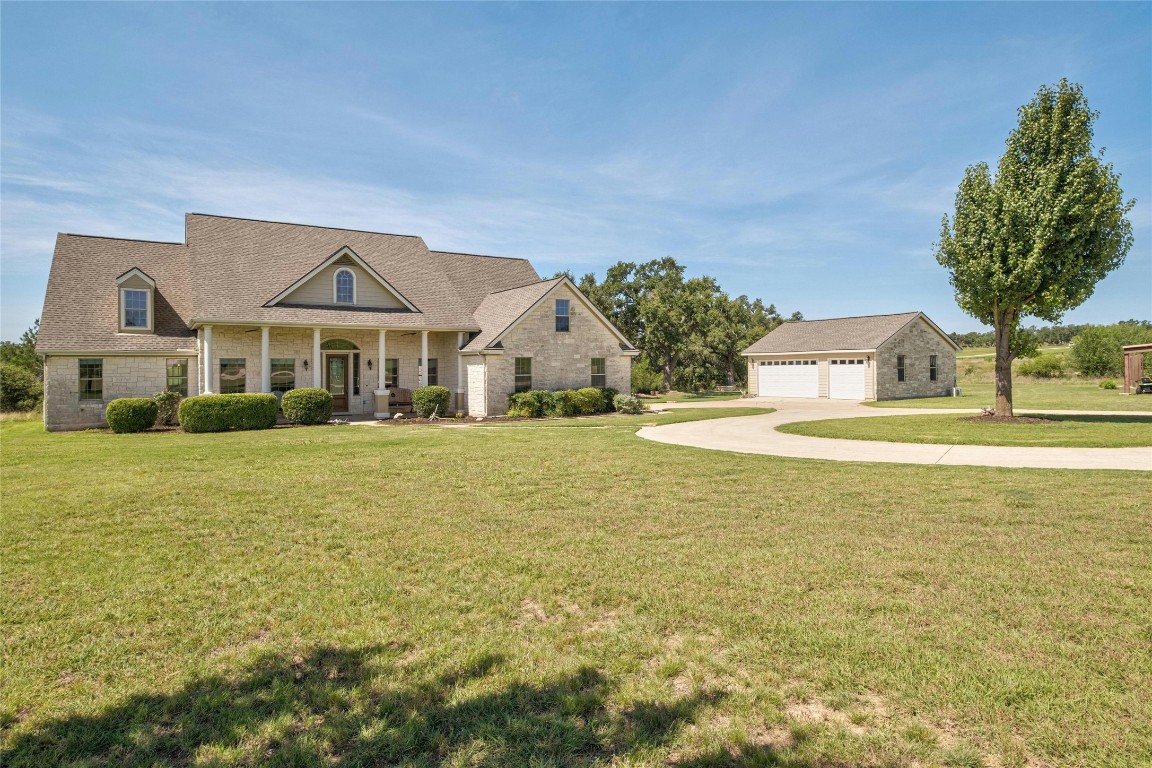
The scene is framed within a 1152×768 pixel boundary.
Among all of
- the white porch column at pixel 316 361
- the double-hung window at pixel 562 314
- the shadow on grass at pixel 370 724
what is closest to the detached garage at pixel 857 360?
the double-hung window at pixel 562 314

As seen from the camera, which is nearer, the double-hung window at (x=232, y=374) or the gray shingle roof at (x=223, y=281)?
the gray shingle roof at (x=223, y=281)

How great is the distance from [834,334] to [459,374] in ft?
77.3

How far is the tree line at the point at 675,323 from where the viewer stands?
41969 millimetres

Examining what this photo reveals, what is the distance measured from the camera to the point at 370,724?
3191 millimetres

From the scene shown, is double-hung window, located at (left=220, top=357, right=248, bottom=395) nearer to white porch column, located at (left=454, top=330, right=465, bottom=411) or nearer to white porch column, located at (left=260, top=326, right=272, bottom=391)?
white porch column, located at (left=260, top=326, right=272, bottom=391)

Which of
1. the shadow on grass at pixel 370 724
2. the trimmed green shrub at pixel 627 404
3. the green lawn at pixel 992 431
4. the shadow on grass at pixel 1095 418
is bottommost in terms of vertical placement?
the shadow on grass at pixel 370 724

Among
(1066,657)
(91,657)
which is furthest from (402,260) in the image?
(1066,657)

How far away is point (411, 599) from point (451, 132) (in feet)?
54.4

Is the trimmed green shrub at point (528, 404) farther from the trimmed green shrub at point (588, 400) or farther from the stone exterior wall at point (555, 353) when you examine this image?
the trimmed green shrub at point (588, 400)

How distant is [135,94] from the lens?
46.5 ft

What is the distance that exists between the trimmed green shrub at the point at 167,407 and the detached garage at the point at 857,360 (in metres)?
31.2

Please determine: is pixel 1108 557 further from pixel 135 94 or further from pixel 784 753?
pixel 135 94

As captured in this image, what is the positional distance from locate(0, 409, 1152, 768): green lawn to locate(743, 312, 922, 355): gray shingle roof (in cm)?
2748

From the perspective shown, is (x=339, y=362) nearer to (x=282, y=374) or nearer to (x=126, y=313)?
(x=282, y=374)
